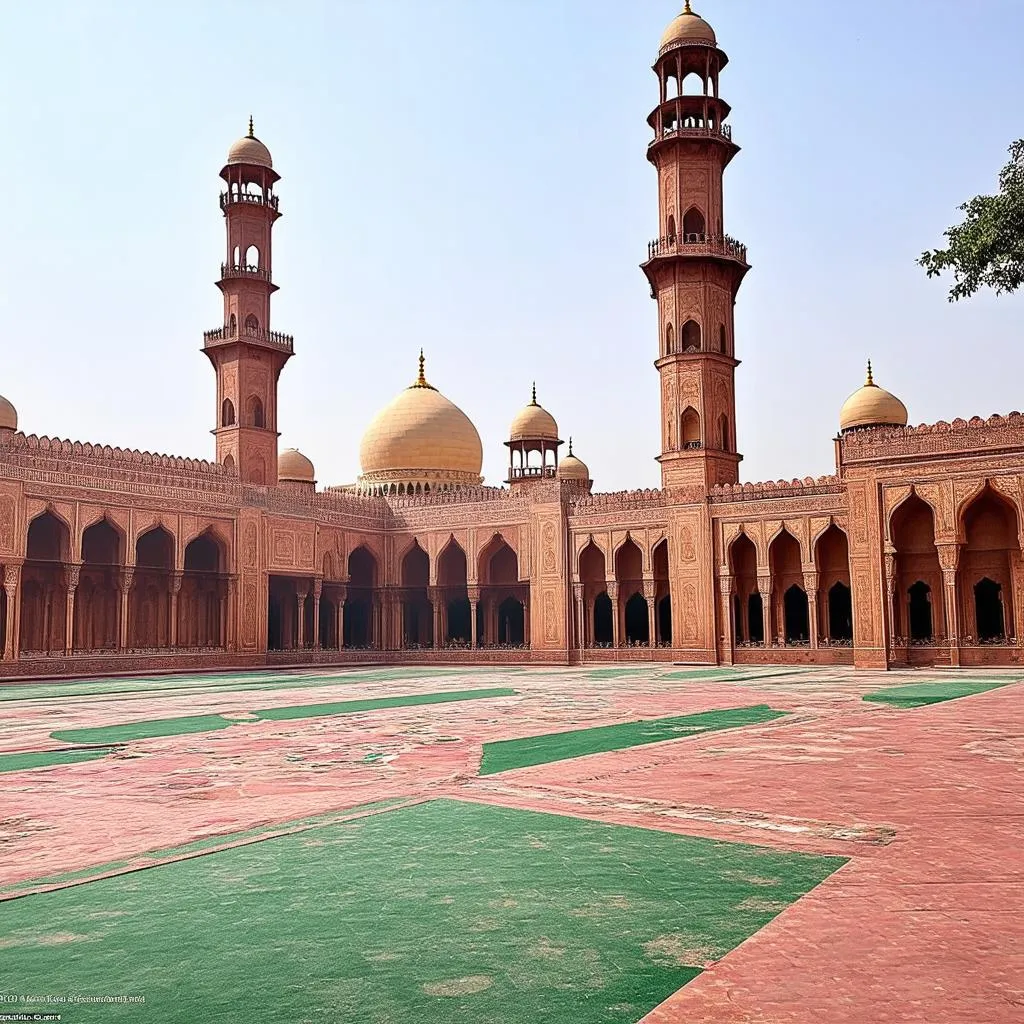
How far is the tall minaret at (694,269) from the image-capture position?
2303 centimetres

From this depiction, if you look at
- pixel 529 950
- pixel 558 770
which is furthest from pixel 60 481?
pixel 529 950

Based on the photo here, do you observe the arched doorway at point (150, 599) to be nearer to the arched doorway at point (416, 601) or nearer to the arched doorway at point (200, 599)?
the arched doorway at point (200, 599)

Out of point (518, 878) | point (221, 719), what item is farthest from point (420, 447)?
point (518, 878)

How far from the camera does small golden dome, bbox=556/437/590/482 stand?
3769 cm

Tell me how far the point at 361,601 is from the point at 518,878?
26.0 m

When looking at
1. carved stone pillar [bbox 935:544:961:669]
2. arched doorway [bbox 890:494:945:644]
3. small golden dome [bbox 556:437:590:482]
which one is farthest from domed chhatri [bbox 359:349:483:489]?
carved stone pillar [bbox 935:544:961:669]

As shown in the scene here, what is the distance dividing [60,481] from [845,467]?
14768 mm

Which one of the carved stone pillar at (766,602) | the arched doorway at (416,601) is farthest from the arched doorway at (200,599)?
the carved stone pillar at (766,602)

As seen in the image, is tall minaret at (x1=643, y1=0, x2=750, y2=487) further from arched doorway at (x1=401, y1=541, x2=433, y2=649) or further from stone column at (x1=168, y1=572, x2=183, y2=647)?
stone column at (x1=168, y1=572, x2=183, y2=647)

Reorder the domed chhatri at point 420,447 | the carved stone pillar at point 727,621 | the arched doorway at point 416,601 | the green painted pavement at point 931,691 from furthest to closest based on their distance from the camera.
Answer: the domed chhatri at point 420,447 < the arched doorway at point 416,601 < the carved stone pillar at point 727,621 < the green painted pavement at point 931,691

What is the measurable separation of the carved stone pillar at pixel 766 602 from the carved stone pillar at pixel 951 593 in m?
3.91

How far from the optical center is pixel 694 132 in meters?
23.3

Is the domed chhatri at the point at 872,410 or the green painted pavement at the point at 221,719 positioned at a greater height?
the domed chhatri at the point at 872,410

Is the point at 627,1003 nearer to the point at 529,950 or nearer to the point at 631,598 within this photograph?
the point at 529,950
